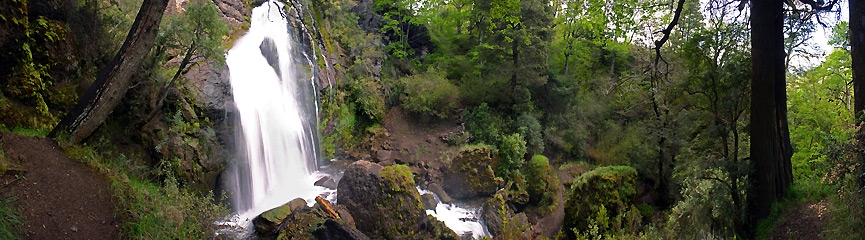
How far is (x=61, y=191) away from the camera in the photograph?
641 cm

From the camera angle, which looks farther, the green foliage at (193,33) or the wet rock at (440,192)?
the wet rock at (440,192)

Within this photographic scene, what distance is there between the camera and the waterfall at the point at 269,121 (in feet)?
38.4

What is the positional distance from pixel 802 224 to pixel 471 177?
9.43m

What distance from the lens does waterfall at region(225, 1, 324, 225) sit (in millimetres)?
11719

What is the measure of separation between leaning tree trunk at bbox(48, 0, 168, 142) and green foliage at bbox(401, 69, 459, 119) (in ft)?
41.5

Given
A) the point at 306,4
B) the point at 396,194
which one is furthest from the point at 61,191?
the point at 306,4

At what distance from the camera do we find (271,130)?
13.1 metres

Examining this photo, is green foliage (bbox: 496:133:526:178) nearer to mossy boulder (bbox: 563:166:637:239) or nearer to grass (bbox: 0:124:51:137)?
mossy boulder (bbox: 563:166:637:239)

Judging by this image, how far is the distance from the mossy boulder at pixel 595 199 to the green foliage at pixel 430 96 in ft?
24.9

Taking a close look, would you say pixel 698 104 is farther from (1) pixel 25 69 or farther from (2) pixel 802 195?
(1) pixel 25 69

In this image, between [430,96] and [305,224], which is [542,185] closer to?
[430,96]

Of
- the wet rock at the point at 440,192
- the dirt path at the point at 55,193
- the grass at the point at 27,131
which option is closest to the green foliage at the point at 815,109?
the wet rock at the point at 440,192

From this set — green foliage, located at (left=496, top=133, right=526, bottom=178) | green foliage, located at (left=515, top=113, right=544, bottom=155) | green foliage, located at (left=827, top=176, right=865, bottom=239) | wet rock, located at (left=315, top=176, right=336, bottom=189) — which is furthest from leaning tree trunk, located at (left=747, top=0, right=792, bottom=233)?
green foliage, located at (left=515, top=113, right=544, bottom=155)

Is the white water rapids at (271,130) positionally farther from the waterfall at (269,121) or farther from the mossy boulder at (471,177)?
the mossy boulder at (471,177)
